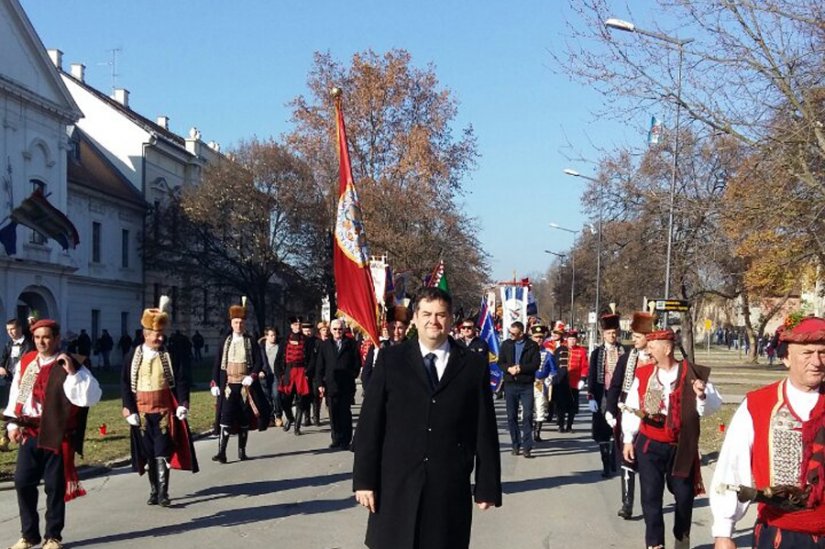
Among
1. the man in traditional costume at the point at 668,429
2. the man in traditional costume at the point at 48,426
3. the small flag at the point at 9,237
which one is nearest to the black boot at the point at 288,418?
the man in traditional costume at the point at 48,426

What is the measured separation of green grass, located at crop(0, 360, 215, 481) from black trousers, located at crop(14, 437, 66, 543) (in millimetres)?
3692

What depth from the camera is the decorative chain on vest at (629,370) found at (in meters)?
8.96

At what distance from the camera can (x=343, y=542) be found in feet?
26.7

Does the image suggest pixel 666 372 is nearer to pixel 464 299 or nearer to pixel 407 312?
pixel 407 312

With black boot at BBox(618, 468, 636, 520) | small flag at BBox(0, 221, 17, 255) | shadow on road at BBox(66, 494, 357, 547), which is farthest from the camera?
small flag at BBox(0, 221, 17, 255)

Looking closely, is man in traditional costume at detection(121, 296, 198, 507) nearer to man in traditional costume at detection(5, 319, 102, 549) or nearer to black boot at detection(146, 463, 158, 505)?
black boot at detection(146, 463, 158, 505)

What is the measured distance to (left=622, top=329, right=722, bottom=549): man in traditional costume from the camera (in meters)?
7.20

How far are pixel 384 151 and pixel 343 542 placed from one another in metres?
Answer: 32.5

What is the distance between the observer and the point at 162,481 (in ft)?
31.3

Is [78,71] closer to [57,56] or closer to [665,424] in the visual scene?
[57,56]

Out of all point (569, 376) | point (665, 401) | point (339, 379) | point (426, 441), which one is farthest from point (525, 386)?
point (426, 441)

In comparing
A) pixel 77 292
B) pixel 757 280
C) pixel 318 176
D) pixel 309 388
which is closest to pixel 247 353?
pixel 309 388

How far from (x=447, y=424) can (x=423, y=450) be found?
17 cm

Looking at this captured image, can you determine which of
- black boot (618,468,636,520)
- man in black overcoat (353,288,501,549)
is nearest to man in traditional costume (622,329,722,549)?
black boot (618,468,636,520)
